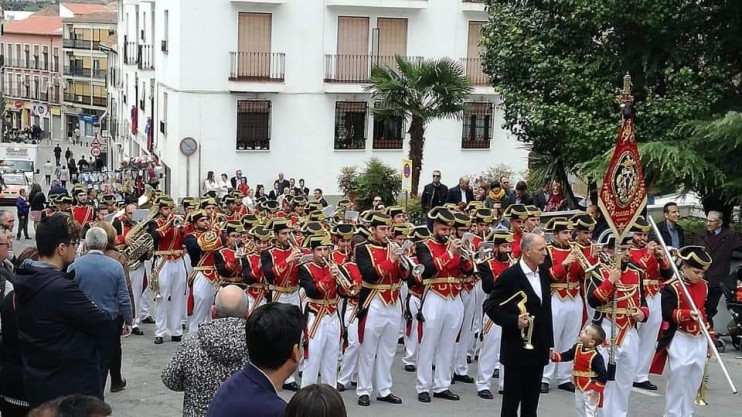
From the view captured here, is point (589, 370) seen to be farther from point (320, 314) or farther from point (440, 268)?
point (320, 314)

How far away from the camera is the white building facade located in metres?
34.6


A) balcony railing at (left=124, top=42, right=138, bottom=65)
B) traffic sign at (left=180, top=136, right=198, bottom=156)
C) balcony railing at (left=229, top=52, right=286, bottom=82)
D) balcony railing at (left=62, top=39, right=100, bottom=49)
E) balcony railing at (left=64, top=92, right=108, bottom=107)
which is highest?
balcony railing at (left=62, top=39, right=100, bottom=49)

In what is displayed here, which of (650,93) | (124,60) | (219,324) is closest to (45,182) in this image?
(124,60)

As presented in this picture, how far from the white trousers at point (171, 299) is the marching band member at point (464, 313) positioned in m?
4.31

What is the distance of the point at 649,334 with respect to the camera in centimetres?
1307

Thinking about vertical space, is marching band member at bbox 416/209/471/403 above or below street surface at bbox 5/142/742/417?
above

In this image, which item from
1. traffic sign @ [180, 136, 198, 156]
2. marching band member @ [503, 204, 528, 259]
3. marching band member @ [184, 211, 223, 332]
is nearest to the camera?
marching band member @ [503, 204, 528, 259]

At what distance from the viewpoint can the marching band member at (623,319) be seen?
11.1m

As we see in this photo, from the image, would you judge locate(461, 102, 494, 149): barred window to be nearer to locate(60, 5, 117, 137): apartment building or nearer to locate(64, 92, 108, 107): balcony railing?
locate(60, 5, 117, 137): apartment building

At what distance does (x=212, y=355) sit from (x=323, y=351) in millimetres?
5912

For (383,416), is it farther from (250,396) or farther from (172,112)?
(172,112)

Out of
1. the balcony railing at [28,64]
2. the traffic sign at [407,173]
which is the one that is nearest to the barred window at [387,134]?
the traffic sign at [407,173]

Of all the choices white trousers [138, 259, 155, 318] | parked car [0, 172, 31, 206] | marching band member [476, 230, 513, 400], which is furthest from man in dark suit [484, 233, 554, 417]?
parked car [0, 172, 31, 206]

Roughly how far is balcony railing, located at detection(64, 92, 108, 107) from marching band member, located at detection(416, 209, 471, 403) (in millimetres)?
75848
